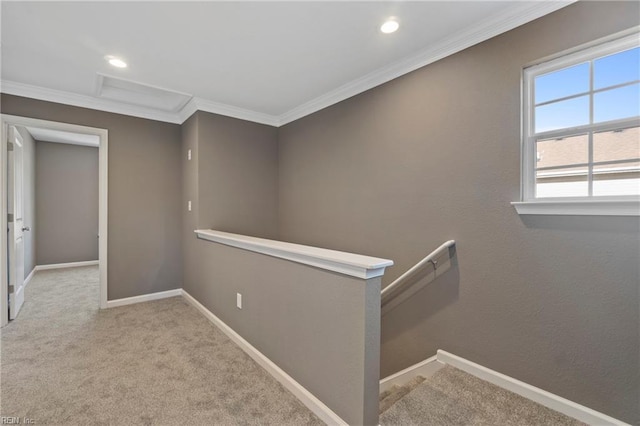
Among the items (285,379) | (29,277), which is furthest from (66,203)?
(285,379)

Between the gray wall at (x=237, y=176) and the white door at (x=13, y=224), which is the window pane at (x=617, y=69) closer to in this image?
the gray wall at (x=237, y=176)

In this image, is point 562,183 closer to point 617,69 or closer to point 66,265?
point 617,69

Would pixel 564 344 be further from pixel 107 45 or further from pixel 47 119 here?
pixel 47 119

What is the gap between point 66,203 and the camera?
229 inches

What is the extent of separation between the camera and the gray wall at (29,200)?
4602 millimetres

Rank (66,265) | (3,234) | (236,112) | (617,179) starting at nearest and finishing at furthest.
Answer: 1. (617,179)
2. (3,234)
3. (236,112)
4. (66,265)

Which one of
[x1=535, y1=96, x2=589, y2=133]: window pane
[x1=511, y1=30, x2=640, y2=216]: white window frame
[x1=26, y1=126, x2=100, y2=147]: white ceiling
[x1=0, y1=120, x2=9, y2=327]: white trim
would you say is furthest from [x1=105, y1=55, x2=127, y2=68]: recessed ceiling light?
[x1=535, y1=96, x2=589, y2=133]: window pane

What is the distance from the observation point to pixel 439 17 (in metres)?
1.94

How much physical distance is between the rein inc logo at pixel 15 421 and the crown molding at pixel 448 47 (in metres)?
3.43

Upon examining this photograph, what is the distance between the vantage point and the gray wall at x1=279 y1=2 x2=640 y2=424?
1572 millimetres

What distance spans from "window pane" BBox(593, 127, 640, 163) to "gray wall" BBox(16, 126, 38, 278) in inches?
261

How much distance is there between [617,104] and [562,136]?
0.27 metres

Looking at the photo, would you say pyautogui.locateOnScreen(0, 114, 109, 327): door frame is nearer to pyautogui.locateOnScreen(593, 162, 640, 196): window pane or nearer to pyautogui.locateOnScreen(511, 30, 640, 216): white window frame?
pyautogui.locateOnScreen(511, 30, 640, 216): white window frame

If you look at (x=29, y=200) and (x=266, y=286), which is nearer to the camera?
(x=266, y=286)
